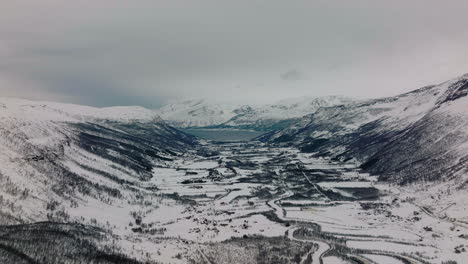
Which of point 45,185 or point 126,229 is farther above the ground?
point 45,185

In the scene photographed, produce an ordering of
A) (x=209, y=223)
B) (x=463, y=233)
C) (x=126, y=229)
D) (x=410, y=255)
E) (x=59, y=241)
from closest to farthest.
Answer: (x=59, y=241) < (x=410, y=255) < (x=463, y=233) < (x=126, y=229) < (x=209, y=223)

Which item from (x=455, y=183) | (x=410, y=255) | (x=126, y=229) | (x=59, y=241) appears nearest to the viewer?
(x=59, y=241)

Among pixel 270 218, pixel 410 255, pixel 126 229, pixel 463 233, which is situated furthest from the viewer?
pixel 270 218

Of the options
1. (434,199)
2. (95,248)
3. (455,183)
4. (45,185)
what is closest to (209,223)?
(95,248)

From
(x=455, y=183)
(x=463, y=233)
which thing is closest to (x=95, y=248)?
(x=463, y=233)

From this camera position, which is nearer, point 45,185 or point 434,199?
point 45,185

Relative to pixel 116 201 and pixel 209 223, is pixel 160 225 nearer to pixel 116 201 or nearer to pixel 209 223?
pixel 209 223

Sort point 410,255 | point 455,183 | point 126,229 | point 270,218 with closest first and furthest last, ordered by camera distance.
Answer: point 410,255 → point 126,229 → point 270,218 → point 455,183

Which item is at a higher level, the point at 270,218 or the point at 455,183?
the point at 455,183

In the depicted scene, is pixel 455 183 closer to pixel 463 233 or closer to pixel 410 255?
pixel 463 233
